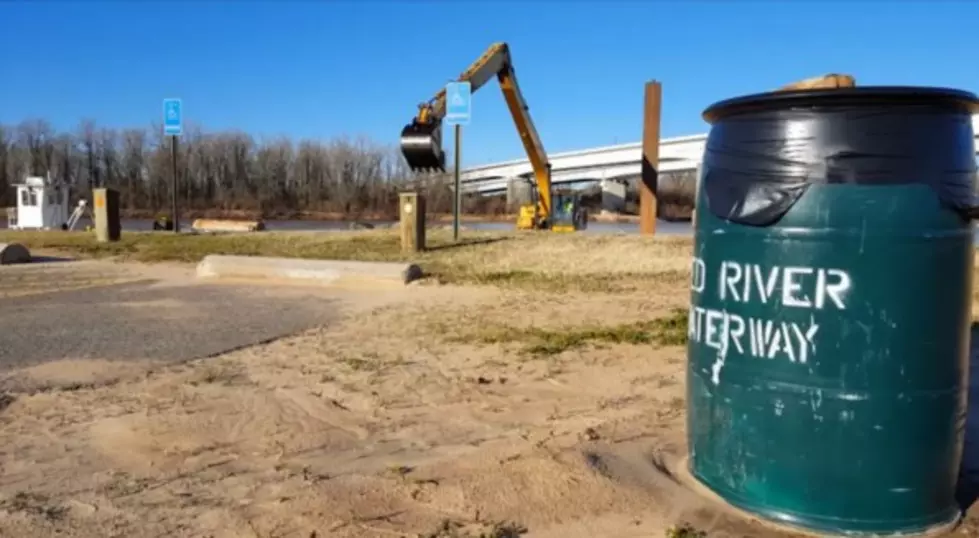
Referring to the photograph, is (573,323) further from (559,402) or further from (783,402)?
(783,402)

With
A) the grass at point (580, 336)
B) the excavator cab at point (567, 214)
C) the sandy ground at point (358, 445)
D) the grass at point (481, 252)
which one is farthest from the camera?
the excavator cab at point (567, 214)

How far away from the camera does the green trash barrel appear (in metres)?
2.95

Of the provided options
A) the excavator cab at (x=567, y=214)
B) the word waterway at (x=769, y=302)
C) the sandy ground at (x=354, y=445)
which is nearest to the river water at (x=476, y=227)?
the excavator cab at (x=567, y=214)

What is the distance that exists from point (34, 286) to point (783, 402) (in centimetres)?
1125

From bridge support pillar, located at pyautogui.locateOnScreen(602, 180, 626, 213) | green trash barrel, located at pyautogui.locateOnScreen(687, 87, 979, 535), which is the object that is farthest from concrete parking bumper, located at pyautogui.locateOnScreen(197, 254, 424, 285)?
Answer: bridge support pillar, located at pyautogui.locateOnScreen(602, 180, 626, 213)

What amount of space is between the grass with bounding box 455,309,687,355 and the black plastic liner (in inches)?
149

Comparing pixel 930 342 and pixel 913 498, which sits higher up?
pixel 930 342

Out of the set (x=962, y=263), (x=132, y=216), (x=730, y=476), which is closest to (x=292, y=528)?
(x=730, y=476)

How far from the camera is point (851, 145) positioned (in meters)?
A: 2.97

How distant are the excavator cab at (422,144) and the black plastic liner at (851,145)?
1582 centimetres

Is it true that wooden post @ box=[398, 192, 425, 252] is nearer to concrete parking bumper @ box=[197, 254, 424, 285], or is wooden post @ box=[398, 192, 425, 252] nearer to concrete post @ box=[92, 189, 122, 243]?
concrete parking bumper @ box=[197, 254, 424, 285]

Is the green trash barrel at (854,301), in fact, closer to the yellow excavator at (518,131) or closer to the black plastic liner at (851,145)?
the black plastic liner at (851,145)

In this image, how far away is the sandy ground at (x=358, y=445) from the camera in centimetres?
319

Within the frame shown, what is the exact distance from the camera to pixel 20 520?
124 inches
